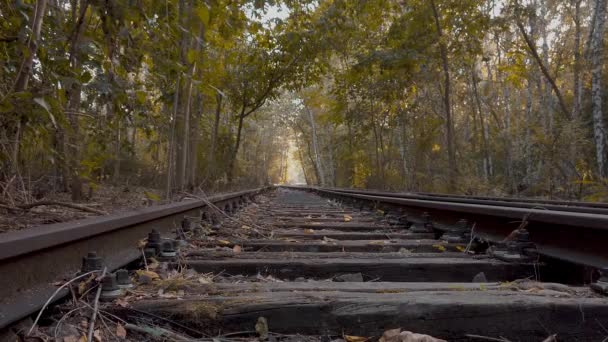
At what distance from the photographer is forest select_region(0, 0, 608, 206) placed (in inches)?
91.5

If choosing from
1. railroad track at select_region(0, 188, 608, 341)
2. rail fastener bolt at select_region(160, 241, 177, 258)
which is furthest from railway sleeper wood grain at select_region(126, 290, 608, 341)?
rail fastener bolt at select_region(160, 241, 177, 258)

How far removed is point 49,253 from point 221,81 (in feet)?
38.9

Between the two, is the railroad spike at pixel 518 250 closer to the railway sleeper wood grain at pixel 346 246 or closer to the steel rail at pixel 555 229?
the steel rail at pixel 555 229

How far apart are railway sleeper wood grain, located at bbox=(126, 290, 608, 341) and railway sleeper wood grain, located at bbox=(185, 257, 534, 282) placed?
2.38ft

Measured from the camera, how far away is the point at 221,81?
504 inches

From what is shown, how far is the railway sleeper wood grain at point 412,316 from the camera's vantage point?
1345 mm

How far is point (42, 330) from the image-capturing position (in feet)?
3.95

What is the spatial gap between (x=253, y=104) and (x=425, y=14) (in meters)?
6.37

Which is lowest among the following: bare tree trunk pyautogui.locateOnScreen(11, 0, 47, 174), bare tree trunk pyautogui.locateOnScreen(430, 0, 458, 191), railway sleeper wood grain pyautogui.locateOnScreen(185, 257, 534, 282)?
railway sleeper wood grain pyautogui.locateOnScreen(185, 257, 534, 282)

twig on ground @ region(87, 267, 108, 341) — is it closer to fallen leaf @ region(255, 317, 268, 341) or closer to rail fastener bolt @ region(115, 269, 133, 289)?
rail fastener bolt @ region(115, 269, 133, 289)

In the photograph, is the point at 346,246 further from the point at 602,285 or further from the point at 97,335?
the point at 97,335

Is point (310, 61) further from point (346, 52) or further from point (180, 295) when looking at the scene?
point (180, 295)

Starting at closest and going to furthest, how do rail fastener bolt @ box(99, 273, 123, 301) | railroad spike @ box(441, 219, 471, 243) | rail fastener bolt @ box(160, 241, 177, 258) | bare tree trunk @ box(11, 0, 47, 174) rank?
rail fastener bolt @ box(99, 273, 123, 301)
bare tree trunk @ box(11, 0, 47, 174)
rail fastener bolt @ box(160, 241, 177, 258)
railroad spike @ box(441, 219, 471, 243)

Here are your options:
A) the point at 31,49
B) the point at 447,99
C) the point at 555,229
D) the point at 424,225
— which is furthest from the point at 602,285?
the point at 447,99
